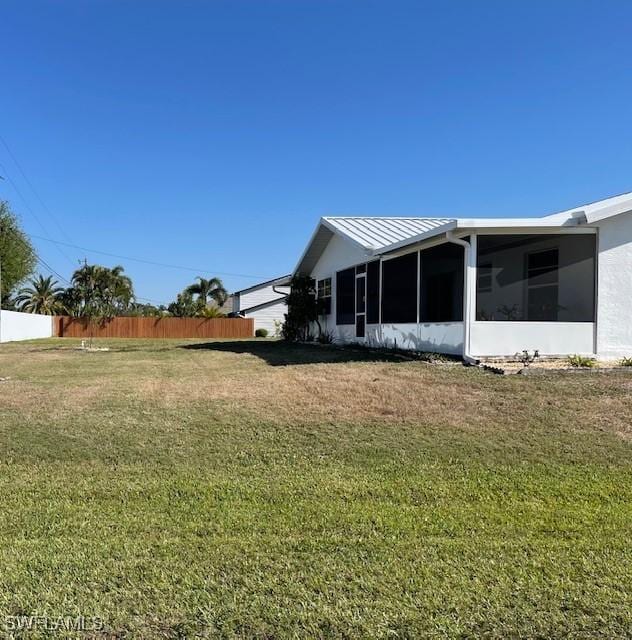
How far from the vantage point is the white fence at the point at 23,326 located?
26.3 meters

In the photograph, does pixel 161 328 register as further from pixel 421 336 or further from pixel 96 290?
pixel 421 336

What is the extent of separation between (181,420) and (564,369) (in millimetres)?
5949

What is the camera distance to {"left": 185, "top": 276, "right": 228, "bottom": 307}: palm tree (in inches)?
1863

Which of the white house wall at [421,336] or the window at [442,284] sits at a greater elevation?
the window at [442,284]

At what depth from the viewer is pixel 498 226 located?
9.66 metres

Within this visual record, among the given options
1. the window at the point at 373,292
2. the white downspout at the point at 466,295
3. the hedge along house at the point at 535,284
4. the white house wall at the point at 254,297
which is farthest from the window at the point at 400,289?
the white house wall at the point at 254,297

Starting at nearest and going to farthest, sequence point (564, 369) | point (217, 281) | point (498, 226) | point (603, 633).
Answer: point (603, 633), point (564, 369), point (498, 226), point (217, 281)

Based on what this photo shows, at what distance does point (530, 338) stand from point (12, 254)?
29019 mm

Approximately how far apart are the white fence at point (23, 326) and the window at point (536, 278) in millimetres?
23022

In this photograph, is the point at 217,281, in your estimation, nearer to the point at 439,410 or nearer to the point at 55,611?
the point at 439,410

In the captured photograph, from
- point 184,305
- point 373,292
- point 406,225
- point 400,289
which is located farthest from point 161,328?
point 400,289

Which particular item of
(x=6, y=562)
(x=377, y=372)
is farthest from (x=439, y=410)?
(x=6, y=562)

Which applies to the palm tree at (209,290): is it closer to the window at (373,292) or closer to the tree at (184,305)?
the tree at (184,305)

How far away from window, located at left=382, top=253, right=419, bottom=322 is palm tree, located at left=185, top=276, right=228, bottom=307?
3482 cm
